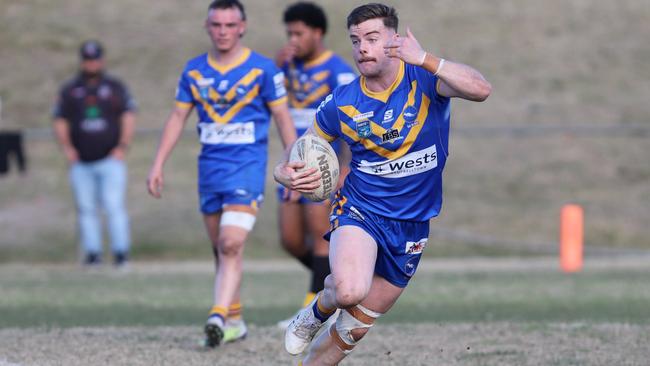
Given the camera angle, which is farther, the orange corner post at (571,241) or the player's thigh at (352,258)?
the orange corner post at (571,241)

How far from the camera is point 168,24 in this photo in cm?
3191

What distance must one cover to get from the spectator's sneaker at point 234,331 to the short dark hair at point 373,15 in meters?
2.71

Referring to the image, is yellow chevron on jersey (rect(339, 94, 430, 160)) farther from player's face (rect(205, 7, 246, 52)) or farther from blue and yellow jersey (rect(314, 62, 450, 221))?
player's face (rect(205, 7, 246, 52))

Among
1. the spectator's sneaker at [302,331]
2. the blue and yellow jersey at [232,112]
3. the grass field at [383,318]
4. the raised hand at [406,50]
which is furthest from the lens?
the blue and yellow jersey at [232,112]

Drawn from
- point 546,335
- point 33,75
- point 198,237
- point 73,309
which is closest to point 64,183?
point 198,237

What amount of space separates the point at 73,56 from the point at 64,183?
8.17 metres

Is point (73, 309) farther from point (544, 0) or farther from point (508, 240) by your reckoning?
point (544, 0)

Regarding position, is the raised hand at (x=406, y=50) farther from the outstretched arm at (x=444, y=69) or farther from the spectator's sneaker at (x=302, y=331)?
the spectator's sneaker at (x=302, y=331)

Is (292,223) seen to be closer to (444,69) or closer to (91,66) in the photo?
(444,69)

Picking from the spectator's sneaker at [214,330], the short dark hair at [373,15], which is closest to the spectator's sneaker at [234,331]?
the spectator's sneaker at [214,330]

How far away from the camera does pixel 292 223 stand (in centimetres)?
928

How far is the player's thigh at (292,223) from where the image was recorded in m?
9.27

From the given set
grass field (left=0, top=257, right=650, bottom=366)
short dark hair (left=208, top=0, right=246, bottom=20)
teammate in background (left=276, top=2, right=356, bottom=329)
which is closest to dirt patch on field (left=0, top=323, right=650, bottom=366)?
grass field (left=0, top=257, right=650, bottom=366)

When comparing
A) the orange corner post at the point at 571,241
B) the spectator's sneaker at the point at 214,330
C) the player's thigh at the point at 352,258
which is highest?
the player's thigh at the point at 352,258
